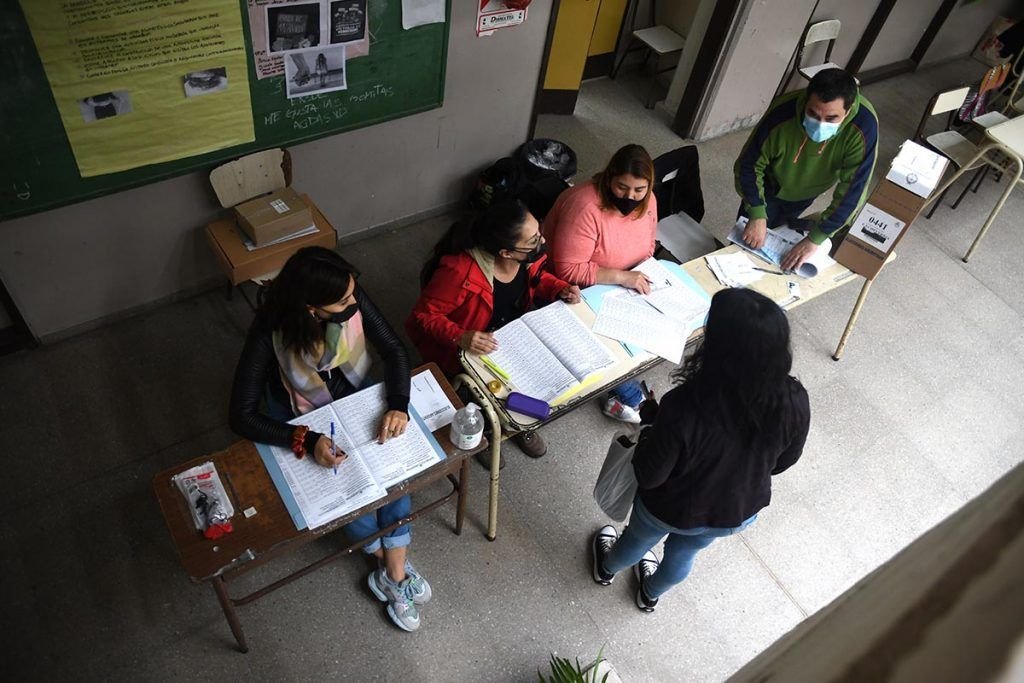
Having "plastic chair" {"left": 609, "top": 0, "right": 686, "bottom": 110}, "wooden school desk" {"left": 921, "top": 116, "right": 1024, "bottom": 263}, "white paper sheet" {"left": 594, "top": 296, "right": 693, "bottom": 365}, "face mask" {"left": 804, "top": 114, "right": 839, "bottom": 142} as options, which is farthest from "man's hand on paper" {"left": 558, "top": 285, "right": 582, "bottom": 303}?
"plastic chair" {"left": 609, "top": 0, "right": 686, "bottom": 110}

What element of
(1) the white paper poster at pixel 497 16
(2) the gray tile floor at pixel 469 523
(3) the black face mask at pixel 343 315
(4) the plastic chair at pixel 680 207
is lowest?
(2) the gray tile floor at pixel 469 523

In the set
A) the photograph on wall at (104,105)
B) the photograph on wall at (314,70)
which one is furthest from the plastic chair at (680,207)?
the photograph on wall at (104,105)

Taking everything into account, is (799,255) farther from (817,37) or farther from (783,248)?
(817,37)

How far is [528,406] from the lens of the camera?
7.91ft

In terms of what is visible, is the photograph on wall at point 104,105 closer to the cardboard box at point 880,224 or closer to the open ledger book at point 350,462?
the open ledger book at point 350,462

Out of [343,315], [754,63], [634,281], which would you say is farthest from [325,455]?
[754,63]

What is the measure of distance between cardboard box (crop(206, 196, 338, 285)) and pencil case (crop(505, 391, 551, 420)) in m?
1.30

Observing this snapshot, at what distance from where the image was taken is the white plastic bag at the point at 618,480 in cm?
248

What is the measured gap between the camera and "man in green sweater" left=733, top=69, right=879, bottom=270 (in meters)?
3.01

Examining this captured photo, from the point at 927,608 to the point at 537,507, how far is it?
119 inches

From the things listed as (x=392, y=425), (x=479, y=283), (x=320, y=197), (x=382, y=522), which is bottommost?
(x=382, y=522)

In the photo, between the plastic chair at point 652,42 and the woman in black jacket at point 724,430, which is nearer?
the woman in black jacket at point 724,430

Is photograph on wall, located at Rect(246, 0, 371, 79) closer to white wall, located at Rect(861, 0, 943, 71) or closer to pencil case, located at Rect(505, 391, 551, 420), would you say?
pencil case, located at Rect(505, 391, 551, 420)

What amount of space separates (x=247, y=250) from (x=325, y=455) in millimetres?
1411
